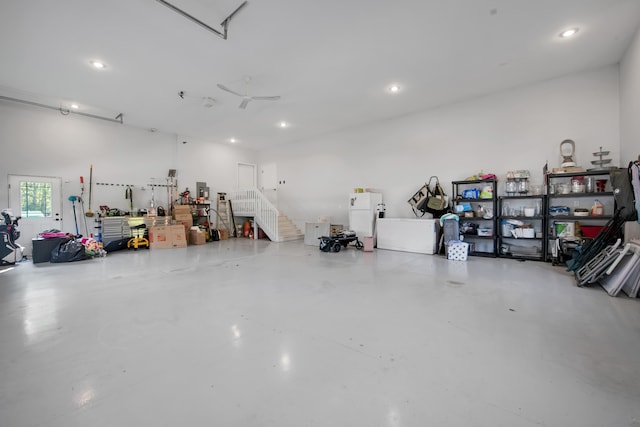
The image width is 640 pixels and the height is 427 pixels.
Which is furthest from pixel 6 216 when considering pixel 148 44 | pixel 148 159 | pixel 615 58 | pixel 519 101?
pixel 615 58

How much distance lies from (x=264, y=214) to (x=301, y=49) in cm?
587

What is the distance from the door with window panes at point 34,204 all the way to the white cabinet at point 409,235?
28.5ft

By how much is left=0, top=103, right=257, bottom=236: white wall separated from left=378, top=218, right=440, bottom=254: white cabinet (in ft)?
22.3

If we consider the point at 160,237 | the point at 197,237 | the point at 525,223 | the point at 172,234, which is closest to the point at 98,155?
the point at 160,237

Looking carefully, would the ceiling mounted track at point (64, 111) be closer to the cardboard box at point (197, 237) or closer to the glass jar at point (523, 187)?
the cardboard box at point (197, 237)

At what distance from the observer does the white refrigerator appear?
7449mm

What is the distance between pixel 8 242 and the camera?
559 centimetres

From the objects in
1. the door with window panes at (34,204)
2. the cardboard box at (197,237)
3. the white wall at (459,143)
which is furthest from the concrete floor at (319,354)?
the cardboard box at (197,237)

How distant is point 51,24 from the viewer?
3748mm

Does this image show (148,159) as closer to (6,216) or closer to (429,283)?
(6,216)

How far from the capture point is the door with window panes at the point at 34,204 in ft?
21.1

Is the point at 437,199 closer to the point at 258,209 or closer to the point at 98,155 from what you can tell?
the point at 258,209

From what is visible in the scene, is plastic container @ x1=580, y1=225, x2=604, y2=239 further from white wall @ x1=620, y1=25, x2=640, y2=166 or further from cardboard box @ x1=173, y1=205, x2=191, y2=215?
cardboard box @ x1=173, y1=205, x2=191, y2=215

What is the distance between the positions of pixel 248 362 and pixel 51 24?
5333mm
